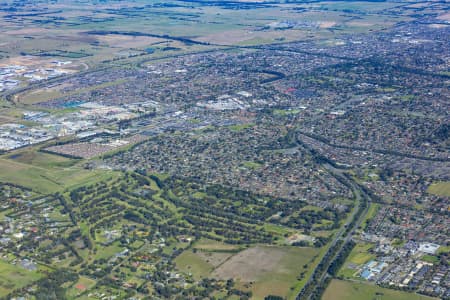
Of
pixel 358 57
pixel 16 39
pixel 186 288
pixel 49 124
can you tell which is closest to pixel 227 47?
pixel 358 57

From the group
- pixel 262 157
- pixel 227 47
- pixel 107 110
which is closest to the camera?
pixel 262 157

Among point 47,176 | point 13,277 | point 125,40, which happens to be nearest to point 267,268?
point 13,277

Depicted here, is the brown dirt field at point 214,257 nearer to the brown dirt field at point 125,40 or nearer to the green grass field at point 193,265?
the green grass field at point 193,265

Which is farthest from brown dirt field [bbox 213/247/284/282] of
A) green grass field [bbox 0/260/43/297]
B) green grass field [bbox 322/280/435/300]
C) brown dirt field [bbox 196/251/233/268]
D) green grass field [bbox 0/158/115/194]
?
green grass field [bbox 0/158/115/194]

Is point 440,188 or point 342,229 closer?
point 342,229

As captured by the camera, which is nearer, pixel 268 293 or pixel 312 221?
pixel 268 293

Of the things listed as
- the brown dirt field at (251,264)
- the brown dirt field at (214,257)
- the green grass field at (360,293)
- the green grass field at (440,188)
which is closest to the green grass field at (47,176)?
the brown dirt field at (214,257)

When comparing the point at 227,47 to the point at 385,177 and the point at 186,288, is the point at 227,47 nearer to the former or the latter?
the point at 385,177

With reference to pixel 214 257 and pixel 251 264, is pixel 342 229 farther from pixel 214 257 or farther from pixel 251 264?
pixel 214 257
